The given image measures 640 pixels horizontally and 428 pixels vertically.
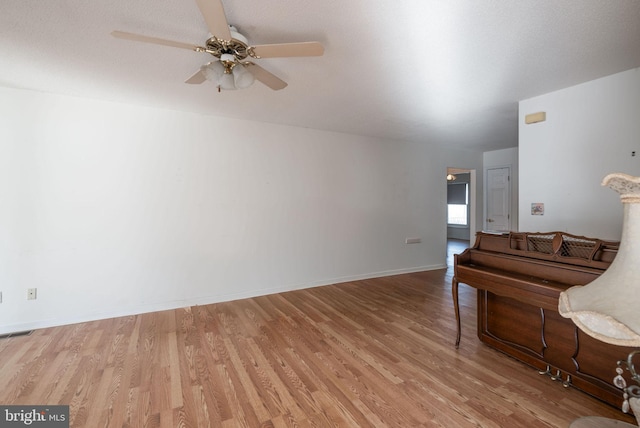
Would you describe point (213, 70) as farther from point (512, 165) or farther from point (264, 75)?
point (512, 165)

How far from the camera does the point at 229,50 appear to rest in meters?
1.92

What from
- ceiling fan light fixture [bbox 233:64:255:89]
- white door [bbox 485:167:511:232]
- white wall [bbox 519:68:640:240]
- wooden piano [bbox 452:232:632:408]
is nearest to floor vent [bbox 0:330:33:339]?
ceiling fan light fixture [bbox 233:64:255:89]

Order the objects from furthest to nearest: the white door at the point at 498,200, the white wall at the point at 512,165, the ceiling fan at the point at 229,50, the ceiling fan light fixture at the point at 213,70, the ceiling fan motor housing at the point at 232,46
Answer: the white door at the point at 498,200 → the white wall at the point at 512,165 → the ceiling fan light fixture at the point at 213,70 → the ceiling fan motor housing at the point at 232,46 → the ceiling fan at the point at 229,50

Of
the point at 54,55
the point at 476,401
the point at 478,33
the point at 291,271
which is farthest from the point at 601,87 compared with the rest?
the point at 54,55

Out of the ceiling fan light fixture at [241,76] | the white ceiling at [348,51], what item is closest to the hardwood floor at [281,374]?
the ceiling fan light fixture at [241,76]

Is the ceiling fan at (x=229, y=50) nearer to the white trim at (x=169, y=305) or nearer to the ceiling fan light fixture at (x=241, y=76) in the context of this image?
the ceiling fan light fixture at (x=241, y=76)

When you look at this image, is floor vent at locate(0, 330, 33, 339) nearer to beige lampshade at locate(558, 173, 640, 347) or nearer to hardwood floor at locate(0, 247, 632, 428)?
hardwood floor at locate(0, 247, 632, 428)

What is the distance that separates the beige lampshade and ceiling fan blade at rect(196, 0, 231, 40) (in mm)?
1806

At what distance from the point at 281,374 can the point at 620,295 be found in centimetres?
205

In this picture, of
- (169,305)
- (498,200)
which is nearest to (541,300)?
(169,305)

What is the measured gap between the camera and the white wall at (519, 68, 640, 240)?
Result: 2.55 meters

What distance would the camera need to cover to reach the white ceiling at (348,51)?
1.70 m

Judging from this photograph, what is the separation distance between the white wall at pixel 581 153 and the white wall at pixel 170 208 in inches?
91.5

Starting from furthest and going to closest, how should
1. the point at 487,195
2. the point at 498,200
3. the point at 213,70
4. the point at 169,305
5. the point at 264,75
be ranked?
the point at 487,195, the point at 498,200, the point at 169,305, the point at 264,75, the point at 213,70
